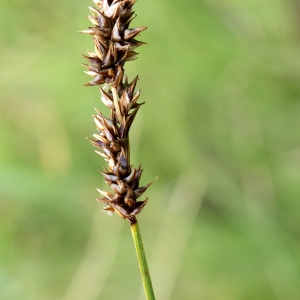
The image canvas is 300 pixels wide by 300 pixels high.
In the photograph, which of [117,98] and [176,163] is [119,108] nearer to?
[117,98]

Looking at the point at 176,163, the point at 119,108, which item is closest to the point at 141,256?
the point at 119,108

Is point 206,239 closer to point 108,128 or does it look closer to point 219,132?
point 219,132

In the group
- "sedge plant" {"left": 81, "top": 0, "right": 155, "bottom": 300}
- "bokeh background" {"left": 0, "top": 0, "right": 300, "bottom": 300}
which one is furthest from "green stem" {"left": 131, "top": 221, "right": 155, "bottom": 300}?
"bokeh background" {"left": 0, "top": 0, "right": 300, "bottom": 300}

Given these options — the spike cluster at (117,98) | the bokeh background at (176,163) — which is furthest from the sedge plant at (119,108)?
the bokeh background at (176,163)

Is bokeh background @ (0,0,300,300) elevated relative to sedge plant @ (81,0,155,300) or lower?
elevated

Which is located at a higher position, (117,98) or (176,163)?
(176,163)

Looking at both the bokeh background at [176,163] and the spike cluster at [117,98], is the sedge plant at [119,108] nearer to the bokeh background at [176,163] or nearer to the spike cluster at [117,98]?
the spike cluster at [117,98]

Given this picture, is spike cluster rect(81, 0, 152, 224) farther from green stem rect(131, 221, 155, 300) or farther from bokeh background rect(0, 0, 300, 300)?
bokeh background rect(0, 0, 300, 300)

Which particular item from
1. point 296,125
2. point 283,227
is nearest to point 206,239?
point 283,227
